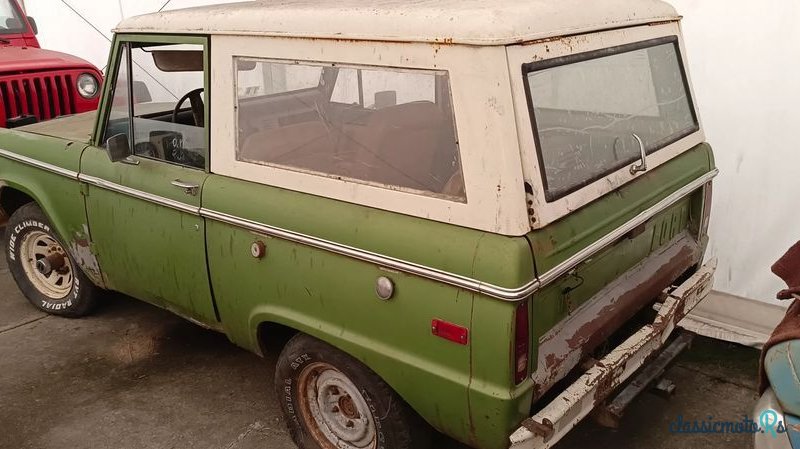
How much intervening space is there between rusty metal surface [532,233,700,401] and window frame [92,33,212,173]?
159 cm

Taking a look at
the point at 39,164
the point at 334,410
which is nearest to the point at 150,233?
the point at 39,164

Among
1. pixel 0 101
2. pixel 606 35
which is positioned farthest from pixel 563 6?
pixel 0 101

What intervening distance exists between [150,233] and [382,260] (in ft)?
4.59

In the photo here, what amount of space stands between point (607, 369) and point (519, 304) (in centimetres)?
56

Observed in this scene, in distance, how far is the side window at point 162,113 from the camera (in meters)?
2.99

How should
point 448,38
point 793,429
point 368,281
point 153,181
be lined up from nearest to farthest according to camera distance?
1. point 793,429
2. point 448,38
3. point 368,281
4. point 153,181

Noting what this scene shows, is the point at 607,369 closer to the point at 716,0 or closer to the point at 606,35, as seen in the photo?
the point at 606,35

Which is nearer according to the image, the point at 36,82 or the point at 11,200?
the point at 11,200

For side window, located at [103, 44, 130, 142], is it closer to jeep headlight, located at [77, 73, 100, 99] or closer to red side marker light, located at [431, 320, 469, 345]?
red side marker light, located at [431, 320, 469, 345]

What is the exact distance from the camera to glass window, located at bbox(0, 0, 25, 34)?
559cm

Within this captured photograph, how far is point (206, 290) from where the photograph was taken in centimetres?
299

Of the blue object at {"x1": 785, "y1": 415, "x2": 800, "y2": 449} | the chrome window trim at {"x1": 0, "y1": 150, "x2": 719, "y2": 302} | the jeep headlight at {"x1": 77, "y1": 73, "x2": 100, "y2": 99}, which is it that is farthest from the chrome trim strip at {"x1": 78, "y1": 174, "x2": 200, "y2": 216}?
the blue object at {"x1": 785, "y1": 415, "x2": 800, "y2": 449}

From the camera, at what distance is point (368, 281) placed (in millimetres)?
2350

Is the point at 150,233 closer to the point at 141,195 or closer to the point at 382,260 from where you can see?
the point at 141,195
